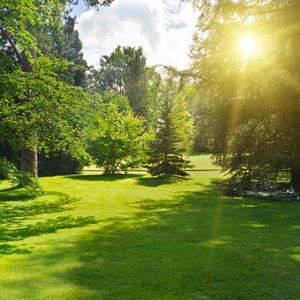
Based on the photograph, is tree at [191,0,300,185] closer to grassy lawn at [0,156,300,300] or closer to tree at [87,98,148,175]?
grassy lawn at [0,156,300,300]

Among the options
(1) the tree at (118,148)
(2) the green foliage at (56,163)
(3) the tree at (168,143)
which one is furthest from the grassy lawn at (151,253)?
(2) the green foliage at (56,163)

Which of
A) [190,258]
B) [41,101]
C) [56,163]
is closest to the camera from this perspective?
[190,258]

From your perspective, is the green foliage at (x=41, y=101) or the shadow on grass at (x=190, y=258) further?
the green foliage at (x=41, y=101)

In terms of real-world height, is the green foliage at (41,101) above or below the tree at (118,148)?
above

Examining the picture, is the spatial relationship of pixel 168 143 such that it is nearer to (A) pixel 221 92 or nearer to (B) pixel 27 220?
(A) pixel 221 92

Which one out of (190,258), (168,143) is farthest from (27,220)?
(168,143)

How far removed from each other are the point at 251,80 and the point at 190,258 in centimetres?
1006

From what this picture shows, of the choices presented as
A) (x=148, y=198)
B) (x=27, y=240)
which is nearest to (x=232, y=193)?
(x=148, y=198)

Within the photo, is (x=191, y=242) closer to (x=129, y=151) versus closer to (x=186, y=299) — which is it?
(x=186, y=299)

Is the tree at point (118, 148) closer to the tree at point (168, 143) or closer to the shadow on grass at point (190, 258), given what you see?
the tree at point (168, 143)

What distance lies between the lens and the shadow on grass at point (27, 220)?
5453 millimetres

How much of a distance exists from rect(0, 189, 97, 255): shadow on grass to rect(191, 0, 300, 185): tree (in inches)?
301

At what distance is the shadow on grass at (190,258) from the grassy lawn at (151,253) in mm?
12

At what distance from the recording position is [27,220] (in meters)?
7.34
